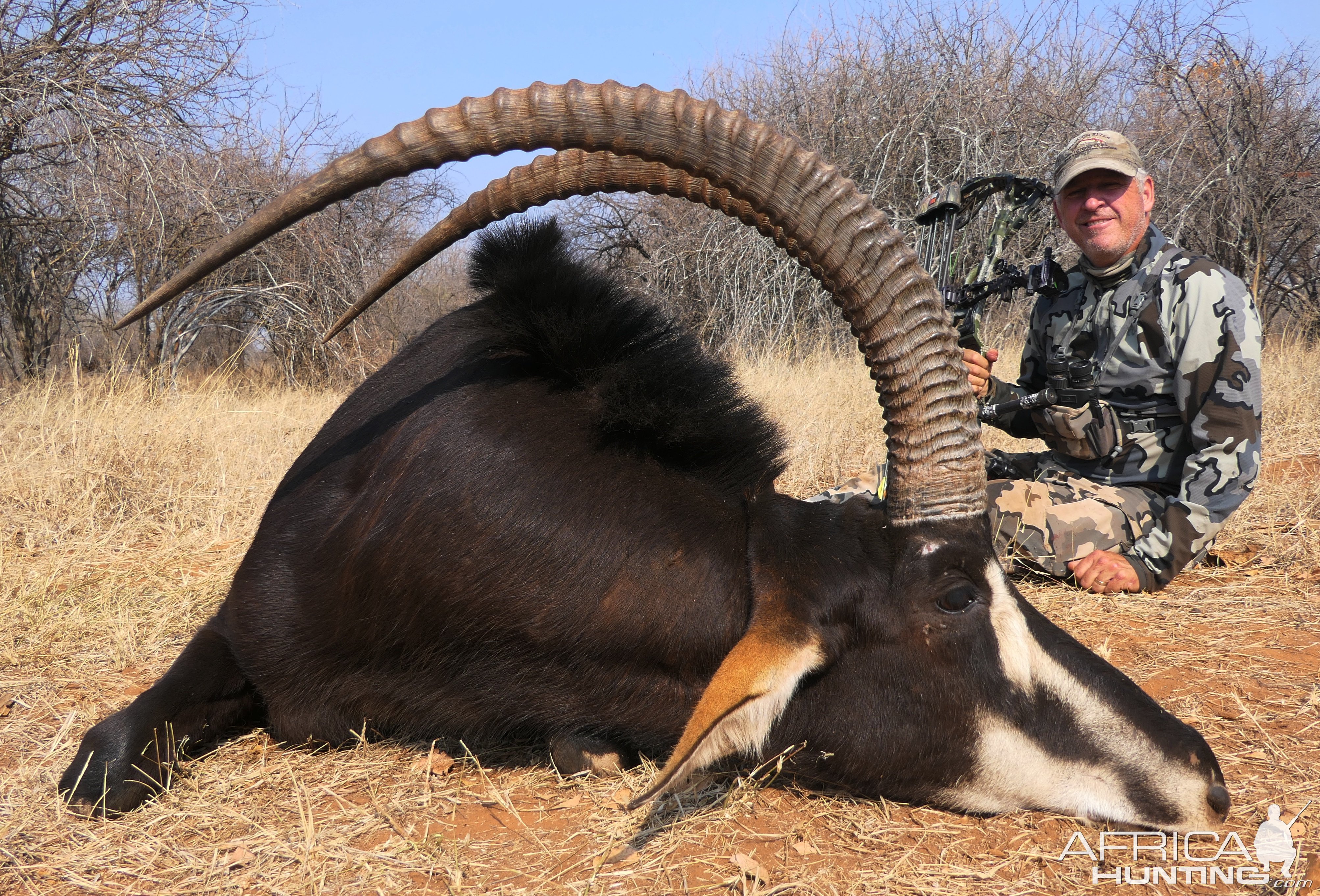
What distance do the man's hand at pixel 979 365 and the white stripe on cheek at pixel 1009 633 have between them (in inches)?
73.7

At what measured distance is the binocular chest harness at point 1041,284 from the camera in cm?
416

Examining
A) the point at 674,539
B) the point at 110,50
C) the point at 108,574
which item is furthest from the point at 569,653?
the point at 110,50

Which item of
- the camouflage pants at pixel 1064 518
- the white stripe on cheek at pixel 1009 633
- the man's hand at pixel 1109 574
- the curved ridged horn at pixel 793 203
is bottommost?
the white stripe on cheek at pixel 1009 633

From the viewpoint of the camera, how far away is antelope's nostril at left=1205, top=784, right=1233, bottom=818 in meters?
2.23

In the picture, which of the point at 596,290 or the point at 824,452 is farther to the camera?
the point at 824,452

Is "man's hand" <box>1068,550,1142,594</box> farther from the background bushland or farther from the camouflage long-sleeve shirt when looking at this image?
→ the background bushland

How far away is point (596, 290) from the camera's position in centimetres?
291

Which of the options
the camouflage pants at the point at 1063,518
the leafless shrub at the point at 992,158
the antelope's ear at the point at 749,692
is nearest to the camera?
the antelope's ear at the point at 749,692

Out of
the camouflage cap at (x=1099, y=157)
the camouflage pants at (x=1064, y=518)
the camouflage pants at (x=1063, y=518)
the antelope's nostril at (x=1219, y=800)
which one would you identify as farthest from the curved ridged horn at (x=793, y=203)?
the camouflage cap at (x=1099, y=157)

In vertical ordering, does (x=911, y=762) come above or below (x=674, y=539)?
below

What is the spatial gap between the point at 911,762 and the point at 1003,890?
36 centimetres

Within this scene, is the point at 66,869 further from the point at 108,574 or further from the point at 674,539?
the point at 108,574

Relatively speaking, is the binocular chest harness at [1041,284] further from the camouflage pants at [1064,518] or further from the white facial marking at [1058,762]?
the white facial marking at [1058,762]

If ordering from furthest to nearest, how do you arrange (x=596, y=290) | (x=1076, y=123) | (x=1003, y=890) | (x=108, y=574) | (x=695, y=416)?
(x=1076, y=123), (x=108, y=574), (x=596, y=290), (x=695, y=416), (x=1003, y=890)
